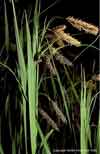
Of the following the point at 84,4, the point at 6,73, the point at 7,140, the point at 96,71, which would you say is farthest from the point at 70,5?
the point at 7,140

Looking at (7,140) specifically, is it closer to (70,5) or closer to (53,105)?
(53,105)

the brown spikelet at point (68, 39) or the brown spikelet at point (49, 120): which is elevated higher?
the brown spikelet at point (68, 39)

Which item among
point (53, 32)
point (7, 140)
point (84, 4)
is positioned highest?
point (84, 4)

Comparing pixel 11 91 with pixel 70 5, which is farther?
pixel 70 5

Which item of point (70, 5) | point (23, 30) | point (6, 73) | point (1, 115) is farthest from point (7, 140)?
point (70, 5)

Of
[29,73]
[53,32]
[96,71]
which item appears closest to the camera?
[29,73]

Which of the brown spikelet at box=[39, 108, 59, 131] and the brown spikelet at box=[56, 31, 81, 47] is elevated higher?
the brown spikelet at box=[56, 31, 81, 47]

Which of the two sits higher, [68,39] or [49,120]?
[68,39]

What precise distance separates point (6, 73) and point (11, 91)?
51 mm

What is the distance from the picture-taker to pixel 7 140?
1022 millimetres

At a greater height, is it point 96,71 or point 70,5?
point 70,5

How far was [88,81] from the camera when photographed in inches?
37.1

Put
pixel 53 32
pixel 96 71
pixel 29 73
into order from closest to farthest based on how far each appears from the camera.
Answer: pixel 29 73 → pixel 53 32 → pixel 96 71

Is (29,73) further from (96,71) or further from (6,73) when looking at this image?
(96,71)
